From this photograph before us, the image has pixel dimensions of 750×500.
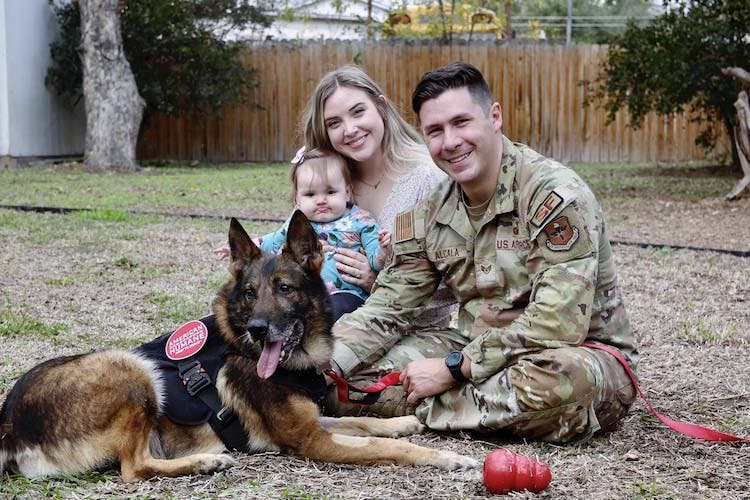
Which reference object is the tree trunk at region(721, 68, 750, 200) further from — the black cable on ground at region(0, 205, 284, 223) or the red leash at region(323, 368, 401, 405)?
the red leash at region(323, 368, 401, 405)

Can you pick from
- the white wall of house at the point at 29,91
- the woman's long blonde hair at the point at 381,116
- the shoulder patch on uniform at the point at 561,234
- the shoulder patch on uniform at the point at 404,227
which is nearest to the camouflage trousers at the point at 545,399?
the shoulder patch on uniform at the point at 561,234

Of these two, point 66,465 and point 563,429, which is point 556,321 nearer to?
point 563,429

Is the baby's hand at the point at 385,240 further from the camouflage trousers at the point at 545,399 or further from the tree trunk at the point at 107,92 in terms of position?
the tree trunk at the point at 107,92

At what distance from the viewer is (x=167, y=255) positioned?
8406mm

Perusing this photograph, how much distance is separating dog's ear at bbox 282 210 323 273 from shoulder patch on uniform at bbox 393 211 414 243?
64cm

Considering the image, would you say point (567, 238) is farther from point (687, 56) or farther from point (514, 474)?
point (687, 56)

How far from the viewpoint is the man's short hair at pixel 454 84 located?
394cm

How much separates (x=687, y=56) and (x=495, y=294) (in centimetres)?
1230

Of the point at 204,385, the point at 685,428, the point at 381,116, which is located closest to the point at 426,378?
the point at 204,385

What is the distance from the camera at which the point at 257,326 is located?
3.46 metres

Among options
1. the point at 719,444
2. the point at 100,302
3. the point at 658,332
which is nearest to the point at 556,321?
the point at 719,444

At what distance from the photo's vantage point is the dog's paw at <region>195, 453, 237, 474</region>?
3471 mm

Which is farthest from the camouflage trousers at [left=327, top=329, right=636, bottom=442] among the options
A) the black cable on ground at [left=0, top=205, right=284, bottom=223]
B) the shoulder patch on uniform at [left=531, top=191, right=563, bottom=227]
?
the black cable on ground at [left=0, top=205, right=284, bottom=223]

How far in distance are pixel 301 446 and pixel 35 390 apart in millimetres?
1073
